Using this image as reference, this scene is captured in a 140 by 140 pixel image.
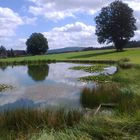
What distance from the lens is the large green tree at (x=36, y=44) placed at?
100 meters

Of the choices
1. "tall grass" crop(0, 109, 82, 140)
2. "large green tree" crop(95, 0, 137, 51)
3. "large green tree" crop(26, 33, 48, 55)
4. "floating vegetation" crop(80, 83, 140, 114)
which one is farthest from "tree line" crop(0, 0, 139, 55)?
"tall grass" crop(0, 109, 82, 140)

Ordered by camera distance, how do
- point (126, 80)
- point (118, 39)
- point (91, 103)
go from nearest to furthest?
point (91, 103)
point (126, 80)
point (118, 39)

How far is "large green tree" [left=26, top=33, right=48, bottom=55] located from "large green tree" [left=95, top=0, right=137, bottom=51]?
28443mm

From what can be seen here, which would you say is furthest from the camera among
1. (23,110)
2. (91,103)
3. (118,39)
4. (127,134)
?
(118,39)

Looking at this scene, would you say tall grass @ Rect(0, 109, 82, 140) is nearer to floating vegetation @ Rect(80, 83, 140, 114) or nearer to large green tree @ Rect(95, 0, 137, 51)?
floating vegetation @ Rect(80, 83, 140, 114)

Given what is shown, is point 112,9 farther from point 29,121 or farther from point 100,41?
point 29,121

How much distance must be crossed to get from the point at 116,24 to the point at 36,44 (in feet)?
109

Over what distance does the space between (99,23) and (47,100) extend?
58.7m

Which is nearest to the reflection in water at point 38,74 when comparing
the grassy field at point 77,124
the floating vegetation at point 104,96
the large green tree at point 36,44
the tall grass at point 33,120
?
the floating vegetation at point 104,96

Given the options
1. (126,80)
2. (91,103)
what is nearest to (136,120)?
(91,103)

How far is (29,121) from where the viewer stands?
11.2 metres

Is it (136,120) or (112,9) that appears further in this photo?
(112,9)

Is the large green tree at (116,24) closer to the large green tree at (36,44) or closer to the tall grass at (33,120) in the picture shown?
the large green tree at (36,44)

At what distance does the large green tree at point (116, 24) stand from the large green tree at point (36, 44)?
28.4 metres
